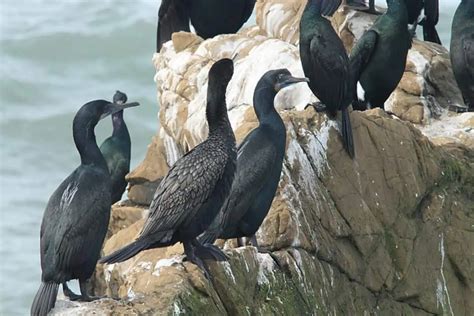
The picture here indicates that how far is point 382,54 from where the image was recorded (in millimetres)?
13719

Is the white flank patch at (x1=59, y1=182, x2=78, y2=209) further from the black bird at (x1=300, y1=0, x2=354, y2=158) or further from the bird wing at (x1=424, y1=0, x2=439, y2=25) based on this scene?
the bird wing at (x1=424, y1=0, x2=439, y2=25)

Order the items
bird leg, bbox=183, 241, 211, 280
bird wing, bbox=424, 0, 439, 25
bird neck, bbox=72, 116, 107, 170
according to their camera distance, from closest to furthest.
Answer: bird leg, bbox=183, 241, 211, 280 → bird neck, bbox=72, 116, 107, 170 → bird wing, bbox=424, 0, 439, 25

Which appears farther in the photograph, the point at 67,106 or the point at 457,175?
the point at 67,106

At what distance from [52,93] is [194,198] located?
80.5ft

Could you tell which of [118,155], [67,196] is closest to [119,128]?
[118,155]

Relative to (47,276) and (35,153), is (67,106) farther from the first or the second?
(47,276)

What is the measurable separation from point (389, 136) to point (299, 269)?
5.69ft

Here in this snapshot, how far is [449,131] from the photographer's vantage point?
46.2 feet

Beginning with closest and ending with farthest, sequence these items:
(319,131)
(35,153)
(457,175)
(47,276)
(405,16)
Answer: (47,276) → (319,131) → (457,175) → (405,16) → (35,153)

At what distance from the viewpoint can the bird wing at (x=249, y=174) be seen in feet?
35.4

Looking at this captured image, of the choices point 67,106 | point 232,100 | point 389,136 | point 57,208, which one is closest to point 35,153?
→ point 67,106

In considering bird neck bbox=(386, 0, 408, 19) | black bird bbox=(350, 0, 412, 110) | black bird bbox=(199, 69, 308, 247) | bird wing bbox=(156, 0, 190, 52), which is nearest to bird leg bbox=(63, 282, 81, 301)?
black bird bbox=(199, 69, 308, 247)

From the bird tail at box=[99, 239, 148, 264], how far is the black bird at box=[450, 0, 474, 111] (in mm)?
5235

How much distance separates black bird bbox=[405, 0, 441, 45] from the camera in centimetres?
1574
